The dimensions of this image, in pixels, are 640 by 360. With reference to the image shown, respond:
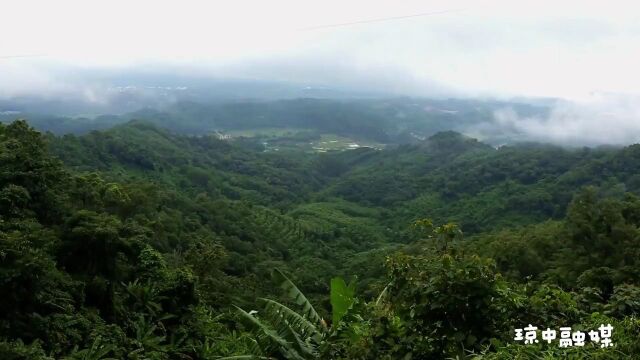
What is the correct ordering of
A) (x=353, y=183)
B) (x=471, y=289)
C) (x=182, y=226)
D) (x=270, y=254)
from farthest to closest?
(x=353, y=183) → (x=270, y=254) → (x=182, y=226) → (x=471, y=289)

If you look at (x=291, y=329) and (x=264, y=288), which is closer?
(x=291, y=329)

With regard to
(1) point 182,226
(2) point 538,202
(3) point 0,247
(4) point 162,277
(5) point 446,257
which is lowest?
(2) point 538,202

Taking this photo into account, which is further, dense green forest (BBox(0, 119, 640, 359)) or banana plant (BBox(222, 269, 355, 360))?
banana plant (BBox(222, 269, 355, 360))

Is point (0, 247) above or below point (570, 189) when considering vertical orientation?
above

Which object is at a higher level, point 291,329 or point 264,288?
point 291,329

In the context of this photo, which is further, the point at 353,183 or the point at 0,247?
the point at 353,183

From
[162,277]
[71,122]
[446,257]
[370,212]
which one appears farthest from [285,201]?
[71,122]

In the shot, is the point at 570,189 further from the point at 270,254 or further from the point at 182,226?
the point at 182,226

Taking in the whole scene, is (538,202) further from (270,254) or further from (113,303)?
(113,303)

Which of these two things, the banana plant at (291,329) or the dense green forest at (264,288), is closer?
the dense green forest at (264,288)

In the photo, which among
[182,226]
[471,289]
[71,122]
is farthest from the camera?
[71,122]
